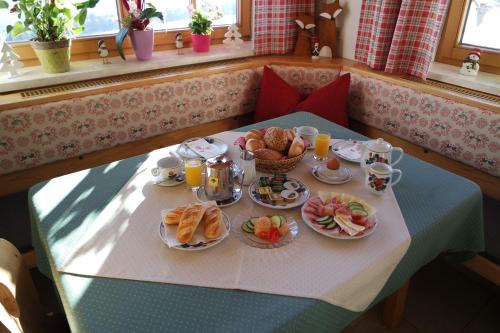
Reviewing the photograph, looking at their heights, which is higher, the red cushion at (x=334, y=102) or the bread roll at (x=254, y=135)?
the bread roll at (x=254, y=135)

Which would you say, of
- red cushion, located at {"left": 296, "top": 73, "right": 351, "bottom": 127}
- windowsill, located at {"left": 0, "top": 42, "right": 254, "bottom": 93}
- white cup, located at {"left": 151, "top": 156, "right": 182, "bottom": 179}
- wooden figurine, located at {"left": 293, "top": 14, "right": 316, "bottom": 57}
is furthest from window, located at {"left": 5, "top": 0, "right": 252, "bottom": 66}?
white cup, located at {"left": 151, "top": 156, "right": 182, "bottom": 179}

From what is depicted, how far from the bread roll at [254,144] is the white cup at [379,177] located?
0.38 metres

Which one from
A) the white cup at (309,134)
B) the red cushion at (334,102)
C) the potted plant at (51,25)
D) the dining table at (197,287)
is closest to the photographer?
the dining table at (197,287)

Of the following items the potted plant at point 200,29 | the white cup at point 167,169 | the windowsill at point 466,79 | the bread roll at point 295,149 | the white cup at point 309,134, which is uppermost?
the potted plant at point 200,29

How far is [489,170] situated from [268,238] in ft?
4.23

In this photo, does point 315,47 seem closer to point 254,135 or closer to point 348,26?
point 348,26

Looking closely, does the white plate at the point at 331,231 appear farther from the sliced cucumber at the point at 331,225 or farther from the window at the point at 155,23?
the window at the point at 155,23

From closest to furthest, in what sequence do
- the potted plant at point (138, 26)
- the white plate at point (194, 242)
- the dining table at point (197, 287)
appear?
the dining table at point (197, 287), the white plate at point (194, 242), the potted plant at point (138, 26)

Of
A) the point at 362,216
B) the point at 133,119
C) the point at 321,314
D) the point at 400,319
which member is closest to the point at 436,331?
the point at 400,319

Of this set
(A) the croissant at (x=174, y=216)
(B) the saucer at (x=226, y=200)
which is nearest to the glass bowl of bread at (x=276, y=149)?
(B) the saucer at (x=226, y=200)

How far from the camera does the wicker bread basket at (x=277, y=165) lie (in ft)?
4.32

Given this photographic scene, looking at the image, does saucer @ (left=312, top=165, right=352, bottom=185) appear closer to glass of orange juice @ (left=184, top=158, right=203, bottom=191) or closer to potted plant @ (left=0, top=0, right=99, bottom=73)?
glass of orange juice @ (left=184, top=158, right=203, bottom=191)

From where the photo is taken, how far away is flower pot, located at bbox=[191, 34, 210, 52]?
2.38 meters

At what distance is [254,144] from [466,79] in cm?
131
